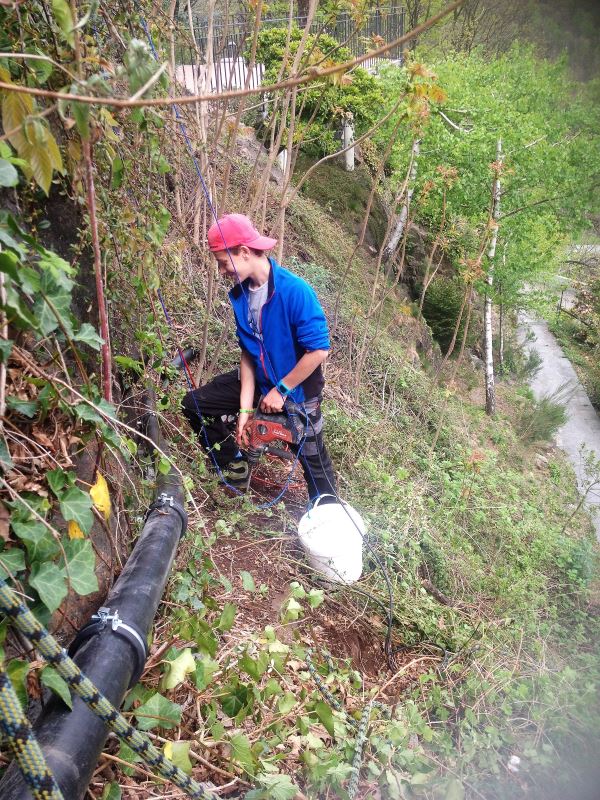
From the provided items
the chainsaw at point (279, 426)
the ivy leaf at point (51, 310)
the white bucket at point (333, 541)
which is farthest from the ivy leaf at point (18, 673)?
→ the chainsaw at point (279, 426)

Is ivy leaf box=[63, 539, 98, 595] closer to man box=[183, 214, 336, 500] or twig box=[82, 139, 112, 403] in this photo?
twig box=[82, 139, 112, 403]

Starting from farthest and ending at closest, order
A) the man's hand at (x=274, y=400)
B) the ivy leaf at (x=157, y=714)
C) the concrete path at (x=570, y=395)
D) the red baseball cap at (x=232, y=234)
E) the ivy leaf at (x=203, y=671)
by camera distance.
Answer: the concrete path at (x=570, y=395) < the man's hand at (x=274, y=400) < the red baseball cap at (x=232, y=234) < the ivy leaf at (x=203, y=671) < the ivy leaf at (x=157, y=714)

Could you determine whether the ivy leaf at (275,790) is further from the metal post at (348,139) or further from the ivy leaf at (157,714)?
the metal post at (348,139)

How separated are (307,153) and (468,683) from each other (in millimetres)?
15142

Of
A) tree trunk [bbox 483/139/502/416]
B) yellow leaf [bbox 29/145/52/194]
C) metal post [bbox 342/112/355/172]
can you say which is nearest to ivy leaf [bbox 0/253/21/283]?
yellow leaf [bbox 29/145/52/194]

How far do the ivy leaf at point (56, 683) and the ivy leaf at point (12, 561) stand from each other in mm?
241

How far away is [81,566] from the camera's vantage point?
5.31 feet

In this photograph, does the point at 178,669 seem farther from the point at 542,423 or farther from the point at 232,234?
the point at 542,423

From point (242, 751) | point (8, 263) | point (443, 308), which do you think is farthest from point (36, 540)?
point (443, 308)

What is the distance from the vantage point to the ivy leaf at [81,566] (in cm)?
159

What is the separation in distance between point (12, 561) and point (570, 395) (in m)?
19.8

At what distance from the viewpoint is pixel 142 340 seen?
267 centimetres

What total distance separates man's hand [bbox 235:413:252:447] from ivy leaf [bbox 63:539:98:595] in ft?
6.89

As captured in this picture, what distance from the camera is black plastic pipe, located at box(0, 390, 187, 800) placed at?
53.2 inches
